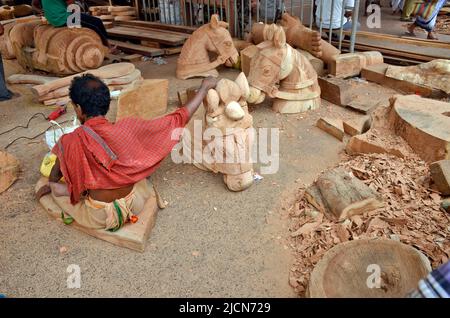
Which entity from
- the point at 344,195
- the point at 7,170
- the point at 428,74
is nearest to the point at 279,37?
the point at 344,195

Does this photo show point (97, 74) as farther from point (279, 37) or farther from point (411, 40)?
point (411, 40)

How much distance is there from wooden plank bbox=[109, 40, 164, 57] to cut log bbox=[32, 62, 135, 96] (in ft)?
4.69

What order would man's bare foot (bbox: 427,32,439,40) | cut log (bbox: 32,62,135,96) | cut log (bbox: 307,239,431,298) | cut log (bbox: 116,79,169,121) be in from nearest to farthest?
cut log (bbox: 307,239,431,298) < cut log (bbox: 116,79,169,121) < cut log (bbox: 32,62,135,96) < man's bare foot (bbox: 427,32,439,40)

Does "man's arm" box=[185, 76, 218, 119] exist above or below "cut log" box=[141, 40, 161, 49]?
above

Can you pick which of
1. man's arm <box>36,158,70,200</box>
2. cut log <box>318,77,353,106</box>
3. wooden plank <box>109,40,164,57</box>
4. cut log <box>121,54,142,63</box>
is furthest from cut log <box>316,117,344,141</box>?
cut log <box>121,54,142,63</box>

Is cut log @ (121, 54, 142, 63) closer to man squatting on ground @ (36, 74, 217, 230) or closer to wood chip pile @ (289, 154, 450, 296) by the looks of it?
man squatting on ground @ (36, 74, 217, 230)

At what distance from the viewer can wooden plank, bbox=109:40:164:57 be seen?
22.4ft

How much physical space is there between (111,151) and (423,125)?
255 centimetres

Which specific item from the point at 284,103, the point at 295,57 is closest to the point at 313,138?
the point at 284,103

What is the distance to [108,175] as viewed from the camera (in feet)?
7.69

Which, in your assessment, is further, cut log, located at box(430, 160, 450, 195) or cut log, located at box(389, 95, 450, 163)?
cut log, located at box(389, 95, 450, 163)

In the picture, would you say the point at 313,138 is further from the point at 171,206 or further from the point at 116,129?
the point at 116,129

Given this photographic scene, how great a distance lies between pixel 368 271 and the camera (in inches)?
73.5

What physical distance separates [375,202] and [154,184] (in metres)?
1.79
